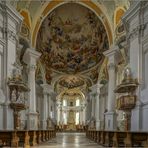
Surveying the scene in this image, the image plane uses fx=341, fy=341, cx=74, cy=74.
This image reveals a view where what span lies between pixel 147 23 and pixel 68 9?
566 inches

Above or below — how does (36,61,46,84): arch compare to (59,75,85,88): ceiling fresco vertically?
above

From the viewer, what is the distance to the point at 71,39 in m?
31.7

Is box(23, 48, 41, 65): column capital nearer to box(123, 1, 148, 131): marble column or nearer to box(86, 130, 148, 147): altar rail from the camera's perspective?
box(123, 1, 148, 131): marble column

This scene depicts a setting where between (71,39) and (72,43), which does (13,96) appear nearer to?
(71,39)

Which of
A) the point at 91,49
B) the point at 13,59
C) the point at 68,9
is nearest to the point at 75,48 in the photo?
the point at 91,49

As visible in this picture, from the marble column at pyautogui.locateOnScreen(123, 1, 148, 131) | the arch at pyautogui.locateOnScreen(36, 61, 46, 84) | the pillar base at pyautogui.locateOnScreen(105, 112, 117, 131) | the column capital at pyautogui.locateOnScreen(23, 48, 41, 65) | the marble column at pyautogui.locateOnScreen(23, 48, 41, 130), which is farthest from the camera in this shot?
the arch at pyautogui.locateOnScreen(36, 61, 46, 84)

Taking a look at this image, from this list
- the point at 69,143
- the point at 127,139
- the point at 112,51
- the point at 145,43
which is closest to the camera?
the point at 127,139

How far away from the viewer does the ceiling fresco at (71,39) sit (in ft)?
91.4

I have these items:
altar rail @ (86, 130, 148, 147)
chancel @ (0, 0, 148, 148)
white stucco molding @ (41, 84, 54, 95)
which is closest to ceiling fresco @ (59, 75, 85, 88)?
chancel @ (0, 0, 148, 148)

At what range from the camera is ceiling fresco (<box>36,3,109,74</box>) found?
27.9m

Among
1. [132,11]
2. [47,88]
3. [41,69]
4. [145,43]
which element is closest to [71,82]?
[47,88]

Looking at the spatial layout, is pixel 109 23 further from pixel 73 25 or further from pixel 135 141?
pixel 135 141

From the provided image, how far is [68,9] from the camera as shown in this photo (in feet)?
92.4

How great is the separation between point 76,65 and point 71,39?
3232 millimetres
